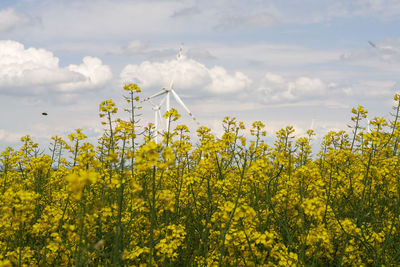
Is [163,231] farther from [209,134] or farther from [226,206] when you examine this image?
[209,134]

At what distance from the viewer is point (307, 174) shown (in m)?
6.62

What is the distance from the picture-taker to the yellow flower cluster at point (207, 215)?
15.4 ft

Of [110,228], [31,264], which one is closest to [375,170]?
[110,228]

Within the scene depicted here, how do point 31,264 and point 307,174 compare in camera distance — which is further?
point 307,174

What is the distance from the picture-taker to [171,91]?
29.0 metres

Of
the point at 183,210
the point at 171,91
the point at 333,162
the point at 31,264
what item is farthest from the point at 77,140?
the point at 171,91

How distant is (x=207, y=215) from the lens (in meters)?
5.79

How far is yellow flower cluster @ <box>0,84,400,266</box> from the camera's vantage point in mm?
4684

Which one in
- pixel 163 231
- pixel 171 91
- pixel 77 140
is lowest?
pixel 163 231

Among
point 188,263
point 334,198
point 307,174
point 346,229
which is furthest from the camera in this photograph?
point 334,198

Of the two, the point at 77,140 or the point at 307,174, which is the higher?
the point at 77,140

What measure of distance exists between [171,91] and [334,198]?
872 inches

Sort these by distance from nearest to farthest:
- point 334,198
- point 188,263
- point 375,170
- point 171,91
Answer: point 188,263 → point 375,170 → point 334,198 → point 171,91

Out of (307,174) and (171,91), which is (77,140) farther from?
(171,91)
